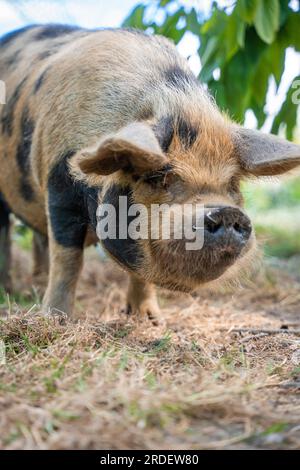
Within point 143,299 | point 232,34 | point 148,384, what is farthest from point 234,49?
point 148,384

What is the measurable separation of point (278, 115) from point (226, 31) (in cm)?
102

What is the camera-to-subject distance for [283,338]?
4.15 meters

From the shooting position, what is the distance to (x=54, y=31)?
221 inches

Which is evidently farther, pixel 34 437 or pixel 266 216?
pixel 266 216

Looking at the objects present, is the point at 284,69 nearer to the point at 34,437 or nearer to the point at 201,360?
the point at 201,360

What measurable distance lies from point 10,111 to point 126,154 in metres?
2.11

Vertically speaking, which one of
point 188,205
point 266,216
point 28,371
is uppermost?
point 188,205

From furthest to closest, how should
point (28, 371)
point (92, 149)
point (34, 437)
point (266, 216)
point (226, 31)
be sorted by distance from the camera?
point (266, 216), point (226, 31), point (92, 149), point (28, 371), point (34, 437)

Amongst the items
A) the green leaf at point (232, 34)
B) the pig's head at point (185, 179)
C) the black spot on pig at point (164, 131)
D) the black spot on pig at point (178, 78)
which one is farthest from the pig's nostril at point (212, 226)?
the green leaf at point (232, 34)

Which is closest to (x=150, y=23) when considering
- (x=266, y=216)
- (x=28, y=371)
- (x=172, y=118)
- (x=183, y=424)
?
(x=172, y=118)

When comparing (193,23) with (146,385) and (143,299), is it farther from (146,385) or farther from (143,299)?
(146,385)

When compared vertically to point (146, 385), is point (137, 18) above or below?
above

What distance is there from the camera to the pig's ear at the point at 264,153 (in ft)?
12.0

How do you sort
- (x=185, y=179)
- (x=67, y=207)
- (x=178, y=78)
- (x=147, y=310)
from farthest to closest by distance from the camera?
(x=147, y=310) < (x=67, y=207) < (x=178, y=78) < (x=185, y=179)
